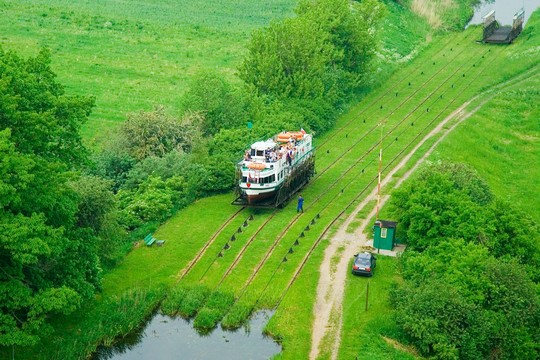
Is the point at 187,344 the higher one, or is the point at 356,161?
the point at 356,161

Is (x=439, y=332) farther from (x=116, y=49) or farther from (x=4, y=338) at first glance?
(x=116, y=49)

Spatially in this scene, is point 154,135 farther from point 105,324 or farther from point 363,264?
point 105,324

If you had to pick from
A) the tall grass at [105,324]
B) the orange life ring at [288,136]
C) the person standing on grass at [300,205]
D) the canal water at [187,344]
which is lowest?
the canal water at [187,344]

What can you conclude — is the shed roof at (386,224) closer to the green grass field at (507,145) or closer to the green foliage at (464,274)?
the green foliage at (464,274)

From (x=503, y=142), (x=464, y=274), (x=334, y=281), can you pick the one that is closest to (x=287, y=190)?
(x=334, y=281)

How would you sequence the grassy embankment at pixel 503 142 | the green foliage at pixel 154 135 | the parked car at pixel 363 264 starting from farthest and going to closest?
the grassy embankment at pixel 503 142, the green foliage at pixel 154 135, the parked car at pixel 363 264

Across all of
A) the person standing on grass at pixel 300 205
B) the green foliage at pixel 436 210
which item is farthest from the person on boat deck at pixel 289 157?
the green foliage at pixel 436 210
